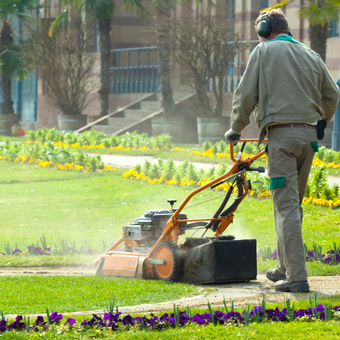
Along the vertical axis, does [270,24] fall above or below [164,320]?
above

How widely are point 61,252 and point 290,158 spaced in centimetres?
401

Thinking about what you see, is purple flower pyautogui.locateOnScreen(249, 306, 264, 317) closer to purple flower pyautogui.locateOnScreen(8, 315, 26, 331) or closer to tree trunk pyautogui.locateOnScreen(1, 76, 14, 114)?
purple flower pyautogui.locateOnScreen(8, 315, 26, 331)

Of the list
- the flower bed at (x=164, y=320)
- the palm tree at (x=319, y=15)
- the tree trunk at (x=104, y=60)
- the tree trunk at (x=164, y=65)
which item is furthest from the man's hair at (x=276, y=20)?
the tree trunk at (x=104, y=60)

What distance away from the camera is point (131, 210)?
13000 millimetres

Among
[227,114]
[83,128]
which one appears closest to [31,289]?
[227,114]

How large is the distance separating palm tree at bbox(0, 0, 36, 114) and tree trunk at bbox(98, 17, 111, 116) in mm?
4204

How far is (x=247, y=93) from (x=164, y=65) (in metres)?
18.6

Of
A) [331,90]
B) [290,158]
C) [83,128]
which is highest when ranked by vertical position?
[331,90]

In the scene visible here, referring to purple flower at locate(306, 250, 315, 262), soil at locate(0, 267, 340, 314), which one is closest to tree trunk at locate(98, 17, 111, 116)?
purple flower at locate(306, 250, 315, 262)

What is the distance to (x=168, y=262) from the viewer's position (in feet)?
23.7

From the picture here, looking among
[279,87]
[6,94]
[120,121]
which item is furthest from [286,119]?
[6,94]

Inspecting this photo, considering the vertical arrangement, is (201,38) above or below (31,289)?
A: above

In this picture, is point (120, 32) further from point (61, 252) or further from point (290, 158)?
point (290, 158)

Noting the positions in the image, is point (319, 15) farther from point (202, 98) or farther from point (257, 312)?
point (257, 312)
